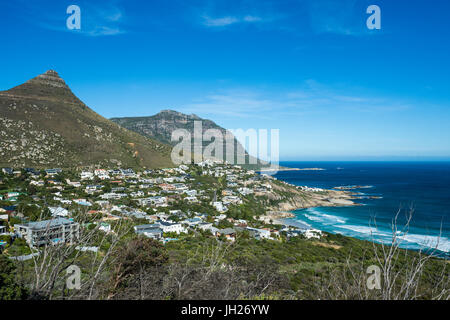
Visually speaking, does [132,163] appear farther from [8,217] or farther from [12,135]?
[8,217]


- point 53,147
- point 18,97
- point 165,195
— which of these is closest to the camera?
point 165,195

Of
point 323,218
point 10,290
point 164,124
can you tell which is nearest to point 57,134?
point 10,290

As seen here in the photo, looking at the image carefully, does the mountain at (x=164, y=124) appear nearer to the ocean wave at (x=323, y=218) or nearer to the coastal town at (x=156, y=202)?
the coastal town at (x=156, y=202)

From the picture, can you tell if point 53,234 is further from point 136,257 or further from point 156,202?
point 156,202

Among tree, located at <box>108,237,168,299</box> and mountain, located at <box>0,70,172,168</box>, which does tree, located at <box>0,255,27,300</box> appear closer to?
tree, located at <box>108,237,168,299</box>
